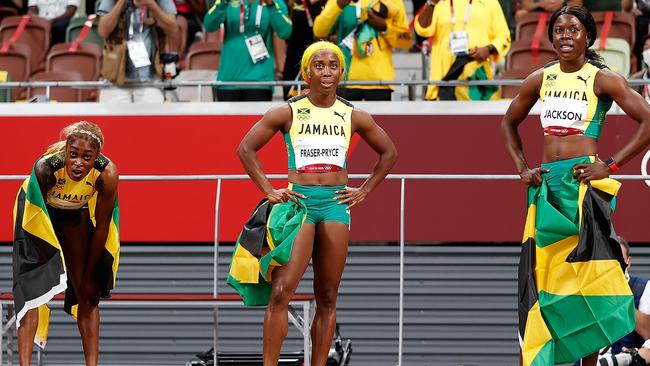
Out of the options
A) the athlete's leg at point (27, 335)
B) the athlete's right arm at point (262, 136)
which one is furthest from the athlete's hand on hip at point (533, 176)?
the athlete's leg at point (27, 335)

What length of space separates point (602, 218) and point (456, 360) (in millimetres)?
3445

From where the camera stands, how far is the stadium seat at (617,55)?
1191 cm

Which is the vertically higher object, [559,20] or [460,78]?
[559,20]

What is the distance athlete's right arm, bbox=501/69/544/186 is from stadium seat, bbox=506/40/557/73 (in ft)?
13.9

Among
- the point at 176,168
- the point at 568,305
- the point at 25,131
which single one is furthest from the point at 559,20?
the point at 25,131

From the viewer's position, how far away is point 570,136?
752 cm

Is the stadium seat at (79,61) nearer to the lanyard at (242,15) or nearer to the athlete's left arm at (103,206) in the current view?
the lanyard at (242,15)

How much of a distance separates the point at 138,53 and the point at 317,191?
13.2 ft

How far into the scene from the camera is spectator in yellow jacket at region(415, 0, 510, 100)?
11.3 m

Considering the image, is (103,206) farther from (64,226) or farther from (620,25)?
(620,25)

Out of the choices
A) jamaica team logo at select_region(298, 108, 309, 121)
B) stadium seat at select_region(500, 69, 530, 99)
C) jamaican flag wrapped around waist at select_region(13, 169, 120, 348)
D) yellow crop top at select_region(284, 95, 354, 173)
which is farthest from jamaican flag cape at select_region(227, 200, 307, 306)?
stadium seat at select_region(500, 69, 530, 99)

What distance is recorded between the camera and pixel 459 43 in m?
11.3

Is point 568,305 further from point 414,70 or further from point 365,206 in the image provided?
point 414,70

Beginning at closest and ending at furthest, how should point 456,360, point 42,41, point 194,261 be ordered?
point 456,360, point 194,261, point 42,41
